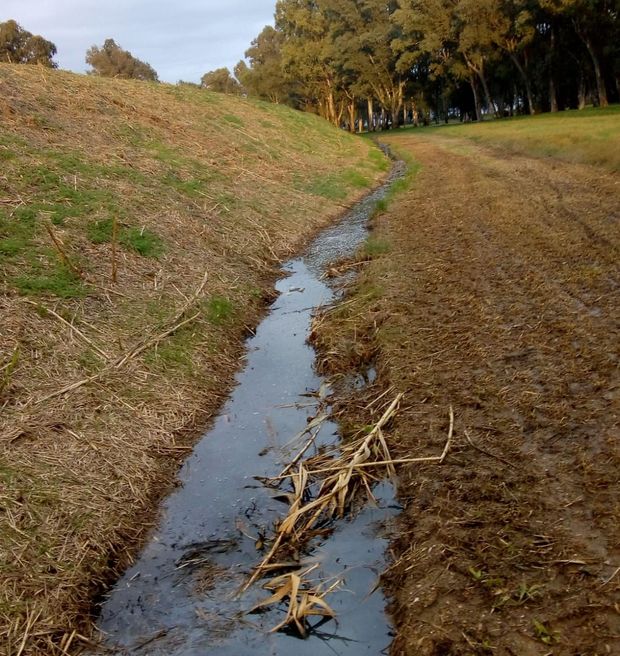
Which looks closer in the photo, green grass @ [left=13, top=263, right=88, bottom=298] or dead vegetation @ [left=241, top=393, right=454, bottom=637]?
dead vegetation @ [left=241, top=393, right=454, bottom=637]

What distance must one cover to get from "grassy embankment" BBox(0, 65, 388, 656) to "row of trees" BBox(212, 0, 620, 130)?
90.0ft

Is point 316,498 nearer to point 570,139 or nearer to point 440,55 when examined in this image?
point 570,139

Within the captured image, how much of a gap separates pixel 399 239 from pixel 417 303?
16.2ft

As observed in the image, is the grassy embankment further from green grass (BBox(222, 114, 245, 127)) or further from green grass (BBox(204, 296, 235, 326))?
green grass (BBox(222, 114, 245, 127))

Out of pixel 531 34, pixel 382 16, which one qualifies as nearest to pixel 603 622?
pixel 531 34

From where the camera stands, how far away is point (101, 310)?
33.8 ft

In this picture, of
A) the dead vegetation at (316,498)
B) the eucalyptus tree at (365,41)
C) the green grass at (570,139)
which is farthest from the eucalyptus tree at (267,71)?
the dead vegetation at (316,498)

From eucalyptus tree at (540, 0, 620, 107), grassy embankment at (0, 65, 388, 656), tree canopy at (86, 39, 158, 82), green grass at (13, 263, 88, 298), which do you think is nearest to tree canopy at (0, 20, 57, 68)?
tree canopy at (86, 39, 158, 82)

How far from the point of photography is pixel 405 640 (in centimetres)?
466

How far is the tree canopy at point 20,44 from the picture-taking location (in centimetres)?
4941

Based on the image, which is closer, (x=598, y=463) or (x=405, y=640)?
(x=405, y=640)

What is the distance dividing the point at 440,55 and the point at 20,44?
34.6 m

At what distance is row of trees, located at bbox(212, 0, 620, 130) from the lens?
43.5m

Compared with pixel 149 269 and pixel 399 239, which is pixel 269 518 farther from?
pixel 399 239
